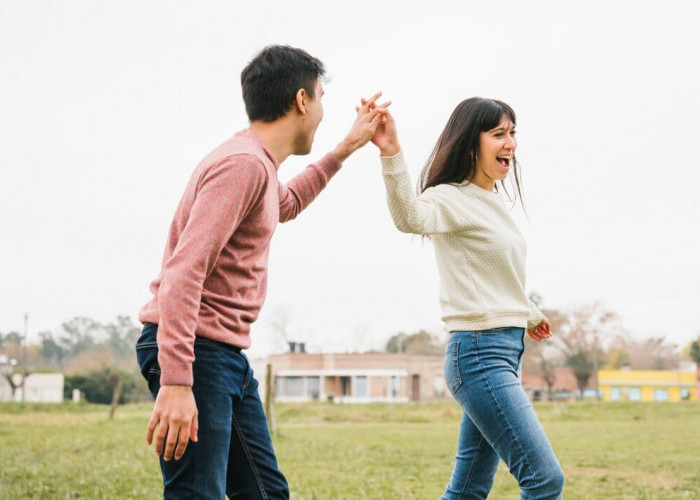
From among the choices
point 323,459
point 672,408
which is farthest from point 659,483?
point 672,408

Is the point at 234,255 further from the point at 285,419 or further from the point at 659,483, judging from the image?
the point at 285,419

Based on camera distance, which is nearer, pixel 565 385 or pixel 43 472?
pixel 43 472

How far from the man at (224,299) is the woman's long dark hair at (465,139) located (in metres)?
0.83

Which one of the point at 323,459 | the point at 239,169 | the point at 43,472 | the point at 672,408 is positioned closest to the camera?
the point at 239,169

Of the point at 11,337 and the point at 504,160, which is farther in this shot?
the point at 11,337

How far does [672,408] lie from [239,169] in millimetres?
31102

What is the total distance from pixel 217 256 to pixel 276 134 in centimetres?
51

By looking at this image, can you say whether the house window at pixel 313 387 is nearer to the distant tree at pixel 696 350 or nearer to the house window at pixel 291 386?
the house window at pixel 291 386

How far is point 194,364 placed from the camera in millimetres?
2158

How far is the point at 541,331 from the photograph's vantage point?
3.57m

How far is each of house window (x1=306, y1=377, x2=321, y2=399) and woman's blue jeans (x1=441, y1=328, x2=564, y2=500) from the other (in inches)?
2145

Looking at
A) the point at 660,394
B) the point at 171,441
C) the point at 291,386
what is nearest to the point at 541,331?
the point at 171,441

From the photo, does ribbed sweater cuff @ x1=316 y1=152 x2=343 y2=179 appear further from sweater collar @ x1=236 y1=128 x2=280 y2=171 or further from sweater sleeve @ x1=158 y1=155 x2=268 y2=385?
sweater sleeve @ x1=158 y1=155 x2=268 y2=385

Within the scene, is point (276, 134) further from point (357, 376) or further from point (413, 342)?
point (413, 342)
